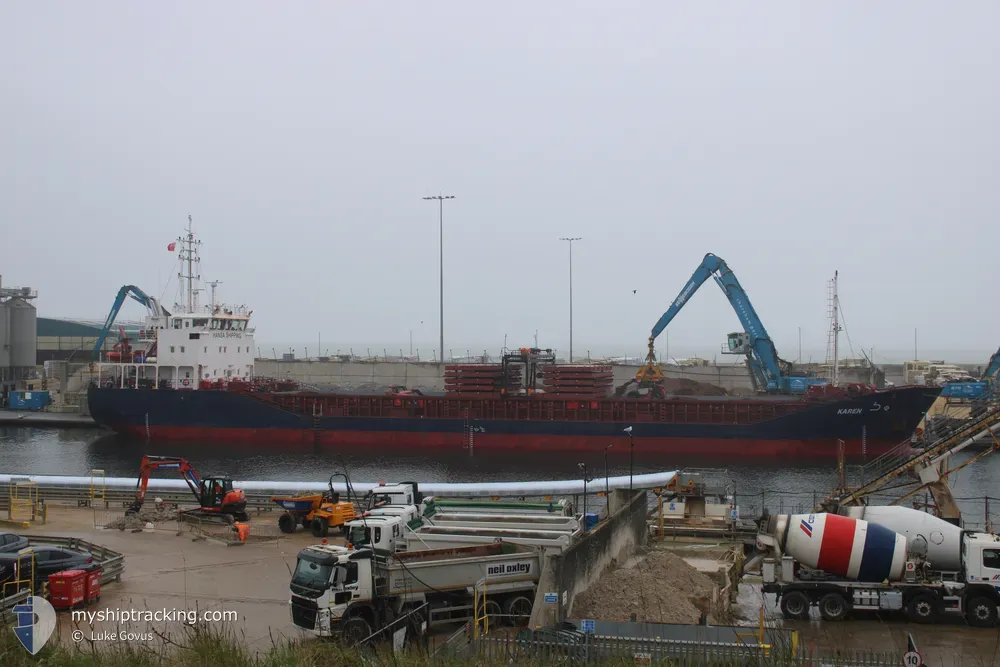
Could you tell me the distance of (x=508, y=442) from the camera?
37.3 metres

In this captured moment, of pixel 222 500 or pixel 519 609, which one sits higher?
pixel 222 500

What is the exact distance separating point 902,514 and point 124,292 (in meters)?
47.8

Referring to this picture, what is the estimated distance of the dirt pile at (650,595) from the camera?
11375mm

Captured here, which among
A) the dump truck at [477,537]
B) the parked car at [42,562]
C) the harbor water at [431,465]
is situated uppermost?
the dump truck at [477,537]

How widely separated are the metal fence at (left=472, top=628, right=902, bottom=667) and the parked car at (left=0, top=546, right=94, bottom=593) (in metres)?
7.50

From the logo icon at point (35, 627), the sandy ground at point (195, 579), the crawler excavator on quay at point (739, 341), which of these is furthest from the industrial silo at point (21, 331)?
the logo icon at point (35, 627)

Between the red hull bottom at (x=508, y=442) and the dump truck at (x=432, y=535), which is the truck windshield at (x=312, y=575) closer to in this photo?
the dump truck at (x=432, y=535)

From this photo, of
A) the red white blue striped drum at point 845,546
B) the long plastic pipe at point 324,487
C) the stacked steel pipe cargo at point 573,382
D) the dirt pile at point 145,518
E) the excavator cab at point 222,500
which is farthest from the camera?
the stacked steel pipe cargo at point 573,382

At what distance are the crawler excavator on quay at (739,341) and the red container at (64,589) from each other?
3157 centimetres

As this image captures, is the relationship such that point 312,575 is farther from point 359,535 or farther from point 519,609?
point 519,609

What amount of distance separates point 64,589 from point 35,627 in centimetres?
397

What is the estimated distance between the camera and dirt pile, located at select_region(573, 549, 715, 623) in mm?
11375

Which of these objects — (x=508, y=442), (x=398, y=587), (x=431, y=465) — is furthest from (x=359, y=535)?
(x=508, y=442)

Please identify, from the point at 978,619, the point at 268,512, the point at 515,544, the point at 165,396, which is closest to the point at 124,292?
the point at 165,396
